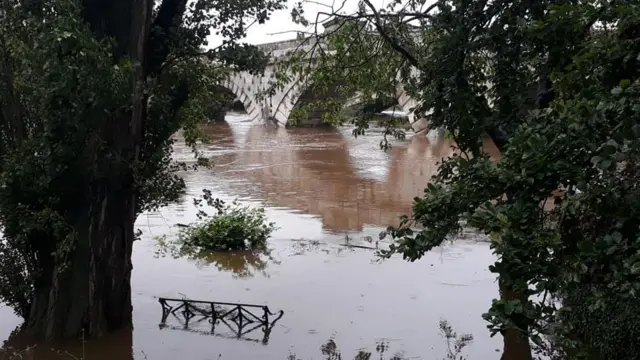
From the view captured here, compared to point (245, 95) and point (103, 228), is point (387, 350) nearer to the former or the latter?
point (103, 228)

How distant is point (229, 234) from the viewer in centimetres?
1184

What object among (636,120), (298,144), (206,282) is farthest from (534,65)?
(298,144)

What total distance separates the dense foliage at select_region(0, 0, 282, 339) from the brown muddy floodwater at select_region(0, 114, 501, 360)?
71cm

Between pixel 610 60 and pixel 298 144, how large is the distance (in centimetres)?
2832

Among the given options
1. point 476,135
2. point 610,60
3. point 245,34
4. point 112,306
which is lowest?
point 112,306

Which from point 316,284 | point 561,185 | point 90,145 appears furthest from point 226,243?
point 561,185

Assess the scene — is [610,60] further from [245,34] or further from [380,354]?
[245,34]

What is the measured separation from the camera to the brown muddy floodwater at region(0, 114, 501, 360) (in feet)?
23.9

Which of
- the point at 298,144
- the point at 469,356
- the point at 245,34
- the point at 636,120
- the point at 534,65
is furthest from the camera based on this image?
the point at 298,144

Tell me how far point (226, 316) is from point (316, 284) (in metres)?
2.25

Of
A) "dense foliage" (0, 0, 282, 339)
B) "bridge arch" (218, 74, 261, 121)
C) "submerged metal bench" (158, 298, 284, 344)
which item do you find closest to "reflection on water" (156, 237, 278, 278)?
"submerged metal bench" (158, 298, 284, 344)

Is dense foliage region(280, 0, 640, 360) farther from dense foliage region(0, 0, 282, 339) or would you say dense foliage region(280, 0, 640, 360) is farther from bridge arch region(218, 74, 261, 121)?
bridge arch region(218, 74, 261, 121)

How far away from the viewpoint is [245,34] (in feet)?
25.3

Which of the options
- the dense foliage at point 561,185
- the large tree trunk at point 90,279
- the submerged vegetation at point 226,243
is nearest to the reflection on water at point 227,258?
the submerged vegetation at point 226,243
